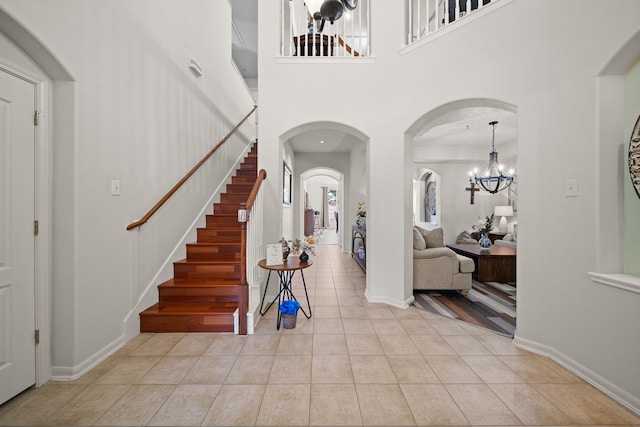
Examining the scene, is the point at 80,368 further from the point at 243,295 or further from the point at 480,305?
the point at 480,305

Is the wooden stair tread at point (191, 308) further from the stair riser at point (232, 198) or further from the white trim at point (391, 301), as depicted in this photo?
the stair riser at point (232, 198)

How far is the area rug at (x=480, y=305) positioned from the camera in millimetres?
2967

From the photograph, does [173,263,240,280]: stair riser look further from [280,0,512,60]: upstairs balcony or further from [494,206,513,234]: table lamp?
[494,206,513,234]: table lamp

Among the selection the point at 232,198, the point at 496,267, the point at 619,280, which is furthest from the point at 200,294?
the point at 496,267

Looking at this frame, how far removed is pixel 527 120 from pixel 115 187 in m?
3.63

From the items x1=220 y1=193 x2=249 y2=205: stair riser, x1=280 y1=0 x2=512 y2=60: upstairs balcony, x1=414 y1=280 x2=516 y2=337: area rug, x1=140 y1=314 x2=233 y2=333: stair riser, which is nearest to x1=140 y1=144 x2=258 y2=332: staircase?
x1=140 y1=314 x2=233 y2=333: stair riser

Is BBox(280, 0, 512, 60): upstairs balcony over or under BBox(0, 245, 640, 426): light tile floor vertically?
over

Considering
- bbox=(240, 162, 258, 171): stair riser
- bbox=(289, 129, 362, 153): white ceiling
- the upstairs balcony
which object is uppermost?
the upstairs balcony

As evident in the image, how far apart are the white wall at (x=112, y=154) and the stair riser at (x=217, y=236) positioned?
0.18m

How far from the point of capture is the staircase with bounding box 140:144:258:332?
103 inches

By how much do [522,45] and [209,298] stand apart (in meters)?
3.87

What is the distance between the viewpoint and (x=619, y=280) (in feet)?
5.73

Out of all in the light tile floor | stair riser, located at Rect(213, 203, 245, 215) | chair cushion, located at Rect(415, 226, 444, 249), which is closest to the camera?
the light tile floor

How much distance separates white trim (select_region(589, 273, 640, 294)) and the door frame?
3.81 meters
